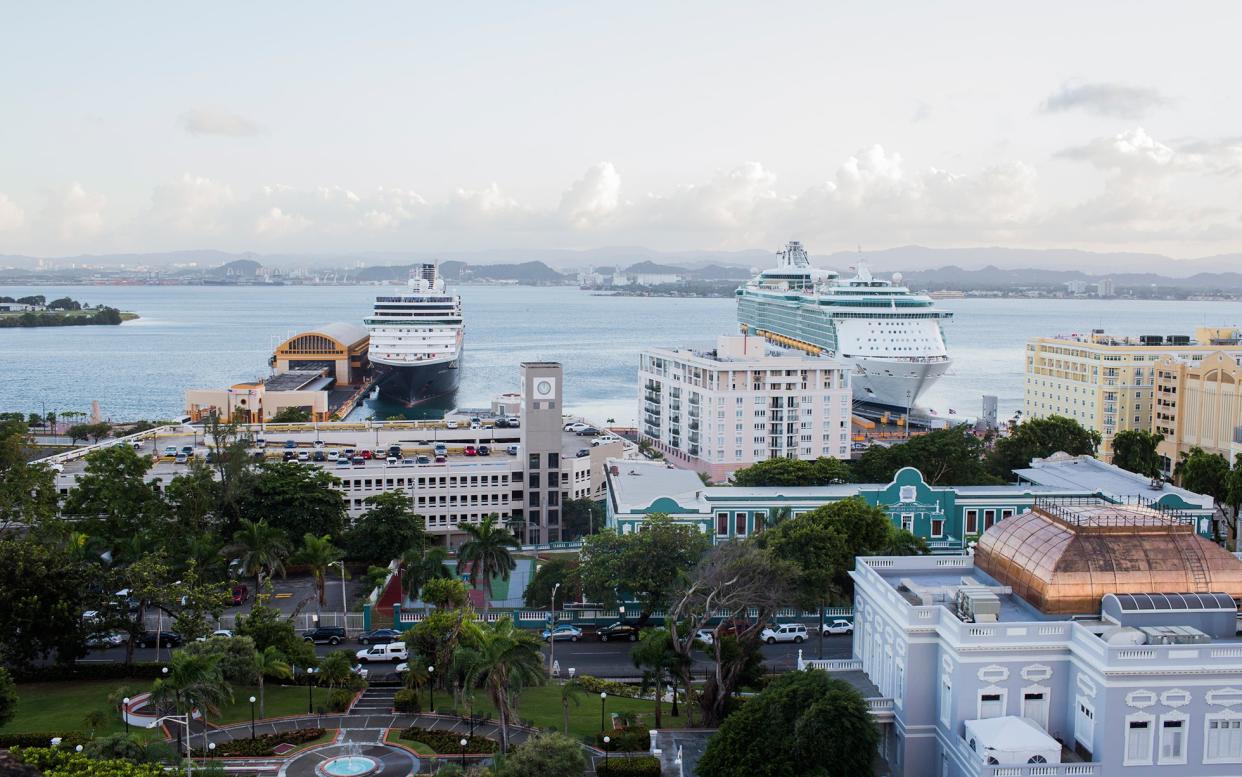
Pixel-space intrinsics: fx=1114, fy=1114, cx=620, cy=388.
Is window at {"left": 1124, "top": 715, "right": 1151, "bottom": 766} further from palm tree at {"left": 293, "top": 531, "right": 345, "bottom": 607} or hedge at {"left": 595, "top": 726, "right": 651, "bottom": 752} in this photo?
palm tree at {"left": 293, "top": 531, "right": 345, "bottom": 607}

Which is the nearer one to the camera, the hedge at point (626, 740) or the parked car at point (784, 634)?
the hedge at point (626, 740)

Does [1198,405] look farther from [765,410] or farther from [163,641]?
[163,641]

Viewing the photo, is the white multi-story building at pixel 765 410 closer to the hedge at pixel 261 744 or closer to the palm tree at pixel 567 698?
the palm tree at pixel 567 698

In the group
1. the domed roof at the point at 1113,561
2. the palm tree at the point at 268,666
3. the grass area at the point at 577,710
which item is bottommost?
the grass area at the point at 577,710

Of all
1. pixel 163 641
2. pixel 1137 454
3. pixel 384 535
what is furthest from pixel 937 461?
pixel 163 641

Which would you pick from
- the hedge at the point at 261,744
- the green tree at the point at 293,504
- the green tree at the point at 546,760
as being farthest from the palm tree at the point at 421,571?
the green tree at the point at 546,760

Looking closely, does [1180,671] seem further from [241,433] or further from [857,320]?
[857,320]

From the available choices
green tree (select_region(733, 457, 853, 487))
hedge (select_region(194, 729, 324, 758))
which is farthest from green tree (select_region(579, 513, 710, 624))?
green tree (select_region(733, 457, 853, 487))
